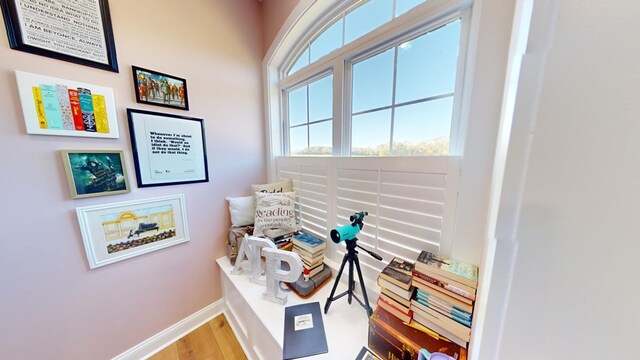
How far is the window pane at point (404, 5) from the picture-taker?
878 millimetres

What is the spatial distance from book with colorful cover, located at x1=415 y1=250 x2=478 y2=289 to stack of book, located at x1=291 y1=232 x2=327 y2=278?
0.60 m

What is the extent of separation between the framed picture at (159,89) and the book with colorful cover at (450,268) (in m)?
1.63

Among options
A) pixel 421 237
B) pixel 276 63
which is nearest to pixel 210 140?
pixel 276 63

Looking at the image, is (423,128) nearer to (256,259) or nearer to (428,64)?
(428,64)

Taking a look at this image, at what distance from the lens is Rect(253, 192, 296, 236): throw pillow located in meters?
1.39

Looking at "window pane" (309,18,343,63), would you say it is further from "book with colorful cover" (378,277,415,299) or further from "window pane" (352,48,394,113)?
"book with colorful cover" (378,277,415,299)

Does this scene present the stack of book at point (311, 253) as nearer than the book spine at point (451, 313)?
No

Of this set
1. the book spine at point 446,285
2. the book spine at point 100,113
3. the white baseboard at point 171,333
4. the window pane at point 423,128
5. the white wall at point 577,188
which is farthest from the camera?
the white baseboard at point 171,333

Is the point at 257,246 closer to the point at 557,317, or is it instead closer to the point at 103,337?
the point at 103,337

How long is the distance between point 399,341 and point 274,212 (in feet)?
3.34

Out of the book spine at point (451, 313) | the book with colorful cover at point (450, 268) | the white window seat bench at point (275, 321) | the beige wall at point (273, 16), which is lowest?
the white window seat bench at point (275, 321)

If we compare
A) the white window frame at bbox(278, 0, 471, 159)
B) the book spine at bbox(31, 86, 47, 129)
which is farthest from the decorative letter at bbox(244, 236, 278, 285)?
the book spine at bbox(31, 86, 47, 129)

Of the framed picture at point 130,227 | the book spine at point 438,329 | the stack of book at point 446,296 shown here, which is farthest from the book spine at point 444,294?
the framed picture at point 130,227

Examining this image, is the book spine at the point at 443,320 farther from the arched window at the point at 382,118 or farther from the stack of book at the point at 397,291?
the arched window at the point at 382,118
